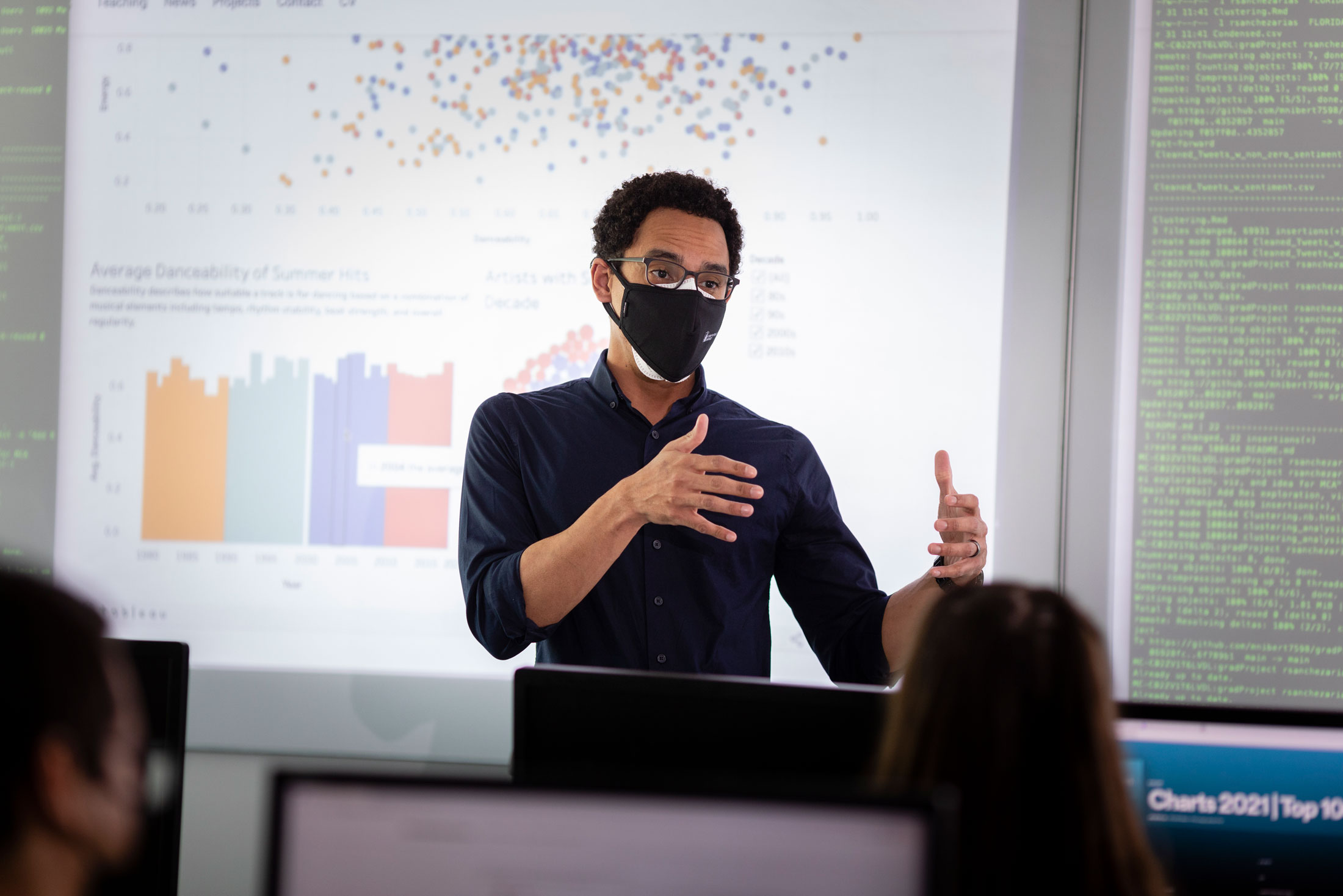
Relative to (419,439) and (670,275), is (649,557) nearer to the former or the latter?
(670,275)

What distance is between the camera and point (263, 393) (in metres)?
2.68

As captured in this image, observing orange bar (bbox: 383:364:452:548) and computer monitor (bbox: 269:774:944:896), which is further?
orange bar (bbox: 383:364:452:548)

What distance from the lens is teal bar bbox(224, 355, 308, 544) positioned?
267cm

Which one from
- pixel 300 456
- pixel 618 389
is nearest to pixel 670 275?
pixel 618 389

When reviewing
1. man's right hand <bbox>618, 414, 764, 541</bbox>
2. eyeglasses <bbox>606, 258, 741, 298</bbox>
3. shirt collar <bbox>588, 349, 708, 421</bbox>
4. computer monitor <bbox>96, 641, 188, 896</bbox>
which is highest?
eyeglasses <bbox>606, 258, 741, 298</bbox>

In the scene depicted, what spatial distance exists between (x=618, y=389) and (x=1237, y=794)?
1424mm

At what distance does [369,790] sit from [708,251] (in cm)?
160

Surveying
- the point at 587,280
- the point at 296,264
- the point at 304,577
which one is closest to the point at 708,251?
the point at 587,280

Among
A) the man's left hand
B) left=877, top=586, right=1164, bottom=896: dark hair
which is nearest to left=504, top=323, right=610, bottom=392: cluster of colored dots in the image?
the man's left hand

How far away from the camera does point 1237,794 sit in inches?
40.5

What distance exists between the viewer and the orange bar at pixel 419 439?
2.63m

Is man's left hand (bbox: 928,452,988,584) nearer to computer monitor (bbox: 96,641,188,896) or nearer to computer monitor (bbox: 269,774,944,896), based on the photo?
computer monitor (bbox: 269,774,944,896)

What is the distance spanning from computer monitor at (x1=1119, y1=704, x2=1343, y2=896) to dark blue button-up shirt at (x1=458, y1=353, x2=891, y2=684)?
0.85 meters

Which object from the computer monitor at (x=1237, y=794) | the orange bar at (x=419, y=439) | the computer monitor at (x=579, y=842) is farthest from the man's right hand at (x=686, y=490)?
the orange bar at (x=419, y=439)
